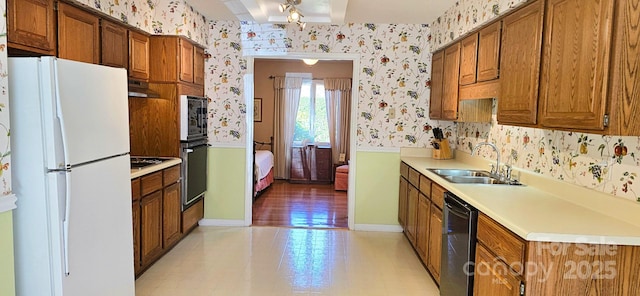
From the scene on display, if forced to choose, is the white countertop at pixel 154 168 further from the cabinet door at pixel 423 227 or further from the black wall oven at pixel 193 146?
the cabinet door at pixel 423 227

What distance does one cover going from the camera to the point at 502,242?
2.05 m

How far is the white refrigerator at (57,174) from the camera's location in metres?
1.97

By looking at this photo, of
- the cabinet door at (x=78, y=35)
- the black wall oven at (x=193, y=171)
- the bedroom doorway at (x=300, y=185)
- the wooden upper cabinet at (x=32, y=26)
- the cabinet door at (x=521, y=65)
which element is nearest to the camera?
the wooden upper cabinet at (x=32, y=26)

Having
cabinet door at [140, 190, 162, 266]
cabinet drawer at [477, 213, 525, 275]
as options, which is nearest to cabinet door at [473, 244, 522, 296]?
cabinet drawer at [477, 213, 525, 275]

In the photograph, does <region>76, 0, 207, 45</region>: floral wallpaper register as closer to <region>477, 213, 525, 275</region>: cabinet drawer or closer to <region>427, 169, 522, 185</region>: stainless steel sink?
<region>427, 169, 522, 185</region>: stainless steel sink

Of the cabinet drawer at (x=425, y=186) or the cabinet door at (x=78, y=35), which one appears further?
the cabinet drawer at (x=425, y=186)

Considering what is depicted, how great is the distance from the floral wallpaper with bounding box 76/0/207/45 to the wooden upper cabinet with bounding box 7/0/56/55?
19.2 inches

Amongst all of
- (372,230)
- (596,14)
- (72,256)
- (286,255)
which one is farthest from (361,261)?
(596,14)

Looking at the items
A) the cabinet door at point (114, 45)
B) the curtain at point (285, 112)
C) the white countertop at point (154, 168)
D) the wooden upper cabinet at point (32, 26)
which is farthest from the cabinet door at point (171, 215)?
the curtain at point (285, 112)

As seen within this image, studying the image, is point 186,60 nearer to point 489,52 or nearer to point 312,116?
point 489,52

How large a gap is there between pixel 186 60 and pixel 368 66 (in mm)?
2013

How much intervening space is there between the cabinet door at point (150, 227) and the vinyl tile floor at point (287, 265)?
16 cm

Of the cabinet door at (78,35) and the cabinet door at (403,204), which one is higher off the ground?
the cabinet door at (78,35)

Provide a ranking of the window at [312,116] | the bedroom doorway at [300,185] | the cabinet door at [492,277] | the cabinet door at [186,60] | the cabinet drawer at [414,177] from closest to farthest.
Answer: the cabinet door at [492,277], the cabinet drawer at [414,177], the cabinet door at [186,60], the bedroom doorway at [300,185], the window at [312,116]
